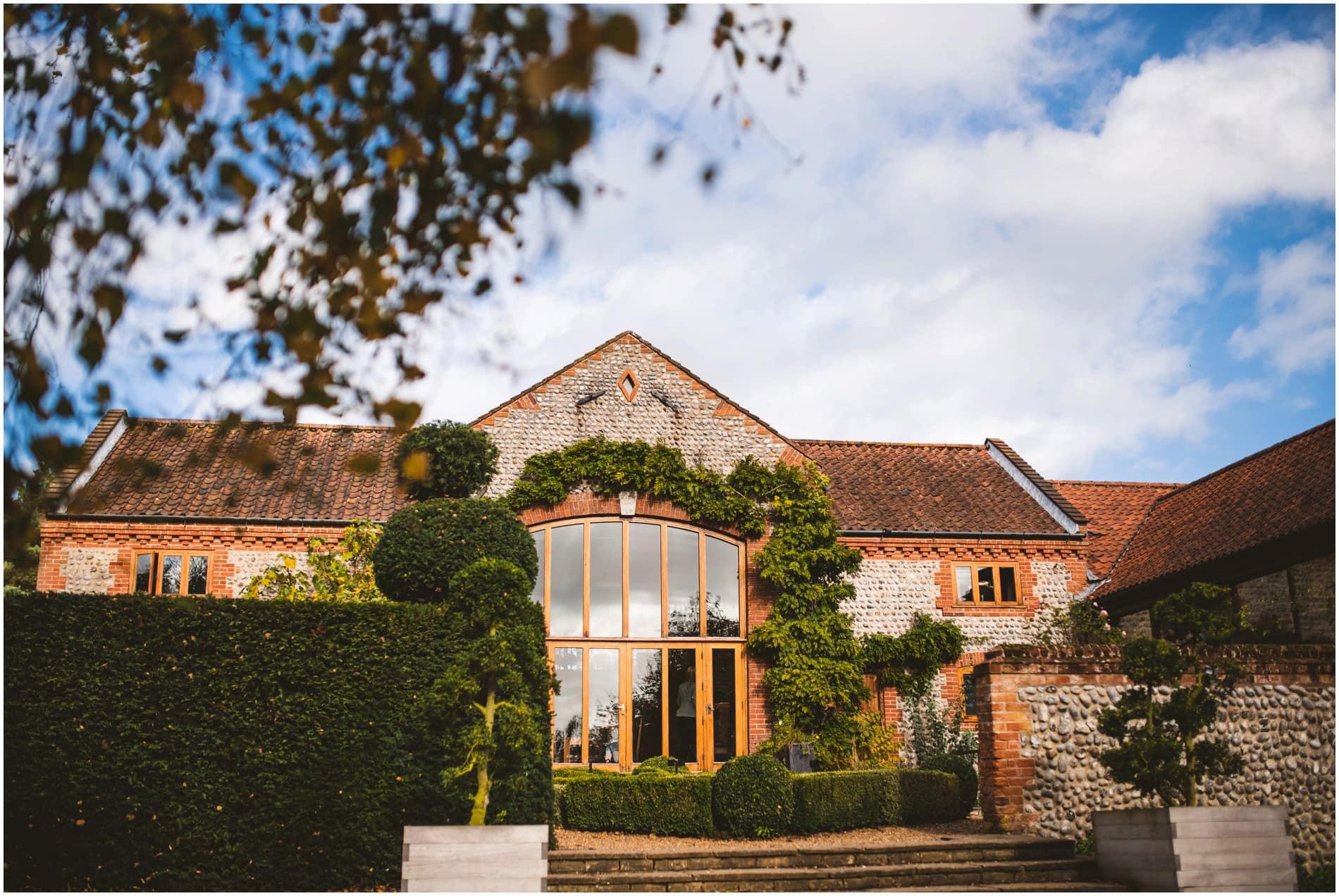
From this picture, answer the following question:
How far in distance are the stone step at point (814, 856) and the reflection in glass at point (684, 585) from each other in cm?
761

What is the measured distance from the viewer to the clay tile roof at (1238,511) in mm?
15875

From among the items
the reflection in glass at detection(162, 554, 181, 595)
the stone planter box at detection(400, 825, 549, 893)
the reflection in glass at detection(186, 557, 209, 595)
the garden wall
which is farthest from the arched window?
the stone planter box at detection(400, 825, 549, 893)

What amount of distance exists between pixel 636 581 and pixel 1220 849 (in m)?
10.8

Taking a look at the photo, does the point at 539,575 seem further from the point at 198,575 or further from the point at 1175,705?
the point at 1175,705

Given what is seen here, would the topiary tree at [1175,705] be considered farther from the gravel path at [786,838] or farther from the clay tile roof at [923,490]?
→ the clay tile roof at [923,490]

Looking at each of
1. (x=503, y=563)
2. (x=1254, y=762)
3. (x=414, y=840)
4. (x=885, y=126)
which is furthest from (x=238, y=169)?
(x=1254, y=762)

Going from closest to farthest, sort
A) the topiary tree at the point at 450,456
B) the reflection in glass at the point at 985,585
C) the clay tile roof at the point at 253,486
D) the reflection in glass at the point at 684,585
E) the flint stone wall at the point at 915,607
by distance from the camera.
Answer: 1. the topiary tree at the point at 450,456
2. the clay tile roof at the point at 253,486
3. the reflection in glass at the point at 684,585
4. the flint stone wall at the point at 915,607
5. the reflection in glass at the point at 985,585

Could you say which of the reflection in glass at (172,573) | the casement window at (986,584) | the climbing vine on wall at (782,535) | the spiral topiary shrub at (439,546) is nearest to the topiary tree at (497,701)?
the spiral topiary shrub at (439,546)

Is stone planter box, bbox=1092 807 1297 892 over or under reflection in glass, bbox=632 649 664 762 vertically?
under

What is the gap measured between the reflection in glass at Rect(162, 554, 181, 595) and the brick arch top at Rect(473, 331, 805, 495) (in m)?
5.58

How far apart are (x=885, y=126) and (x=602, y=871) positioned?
722 cm

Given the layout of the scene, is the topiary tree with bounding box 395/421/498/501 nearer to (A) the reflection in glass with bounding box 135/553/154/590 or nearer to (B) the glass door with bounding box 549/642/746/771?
(B) the glass door with bounding box 549/642/746/771

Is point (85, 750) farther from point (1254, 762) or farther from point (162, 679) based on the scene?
point (1254, 762)

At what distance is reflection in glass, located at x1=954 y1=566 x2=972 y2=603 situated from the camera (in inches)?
759
